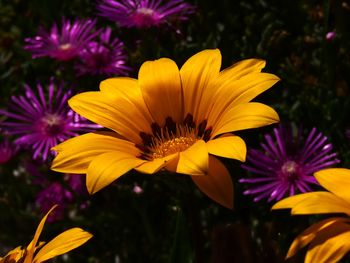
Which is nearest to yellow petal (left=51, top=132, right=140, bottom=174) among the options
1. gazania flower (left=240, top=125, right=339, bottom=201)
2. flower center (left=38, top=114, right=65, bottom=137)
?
gazania flower (left=240, top=125, right=339, bottom=201)

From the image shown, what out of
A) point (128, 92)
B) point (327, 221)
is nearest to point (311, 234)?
point (327, 221)

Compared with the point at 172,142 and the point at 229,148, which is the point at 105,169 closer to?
the point at 229,148

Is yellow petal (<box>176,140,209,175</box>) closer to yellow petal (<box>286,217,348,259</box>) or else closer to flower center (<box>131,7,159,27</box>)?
yellow petal (<box>286,217,348,259</box>)

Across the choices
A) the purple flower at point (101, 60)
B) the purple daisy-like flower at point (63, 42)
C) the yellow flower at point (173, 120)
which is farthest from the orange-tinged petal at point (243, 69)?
the purple daisy-like flower at point (63, 42)

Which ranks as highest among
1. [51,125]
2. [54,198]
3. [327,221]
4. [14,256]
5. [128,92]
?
[128,92]

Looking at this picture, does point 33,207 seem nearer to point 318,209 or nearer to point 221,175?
point 221,175

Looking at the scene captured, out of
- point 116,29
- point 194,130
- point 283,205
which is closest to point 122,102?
point 194,130
